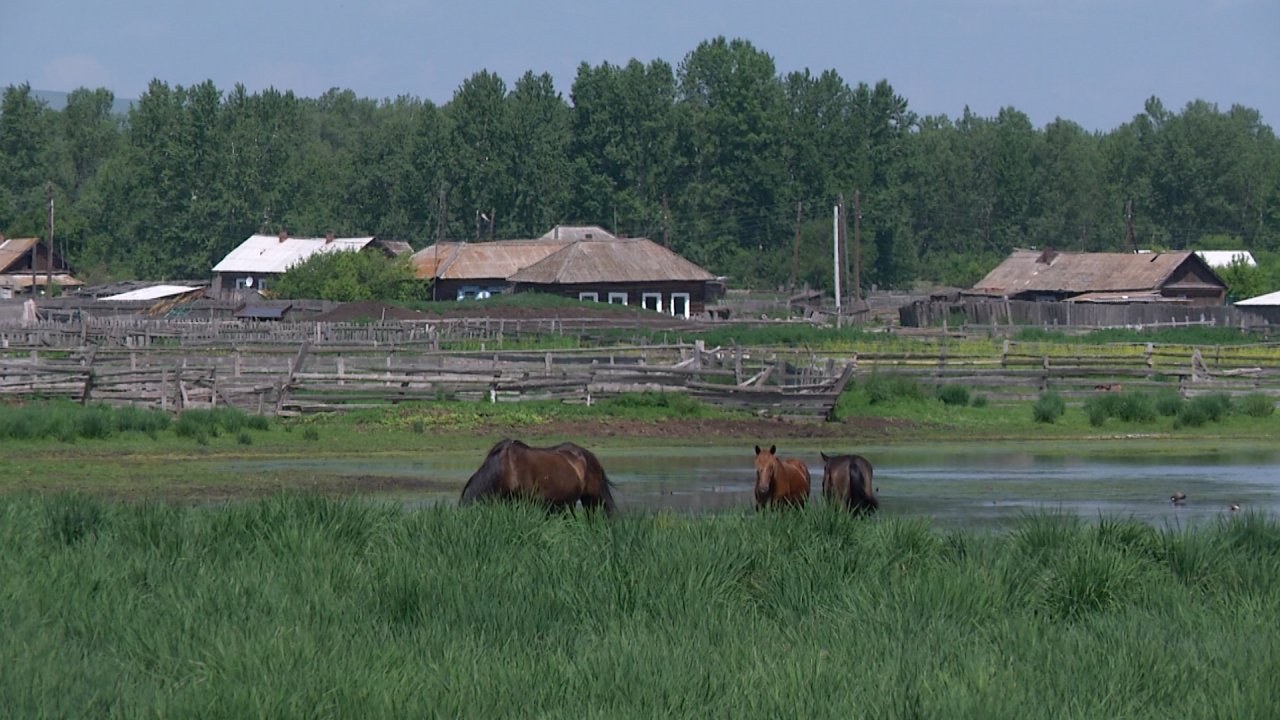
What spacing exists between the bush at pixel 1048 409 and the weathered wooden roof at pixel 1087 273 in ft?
181

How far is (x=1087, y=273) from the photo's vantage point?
92.1 metres

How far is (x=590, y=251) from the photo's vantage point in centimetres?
8869

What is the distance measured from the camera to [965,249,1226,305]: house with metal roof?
8869 centimetres

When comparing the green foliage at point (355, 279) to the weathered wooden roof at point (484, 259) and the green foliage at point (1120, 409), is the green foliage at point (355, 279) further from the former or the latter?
the green foliage at point (1120, 409)

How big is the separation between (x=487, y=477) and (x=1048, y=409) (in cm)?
2256

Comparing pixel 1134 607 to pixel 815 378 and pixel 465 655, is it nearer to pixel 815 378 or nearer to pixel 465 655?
pixel 465 655

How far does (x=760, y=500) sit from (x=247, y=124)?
11957cm

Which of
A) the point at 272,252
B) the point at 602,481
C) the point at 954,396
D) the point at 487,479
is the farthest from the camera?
the point at 272,252

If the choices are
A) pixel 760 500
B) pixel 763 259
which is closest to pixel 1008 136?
pixel 763 259

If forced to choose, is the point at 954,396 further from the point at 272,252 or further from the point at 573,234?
the point at 272,252

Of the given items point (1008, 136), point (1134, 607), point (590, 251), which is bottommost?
point (1134, 607)

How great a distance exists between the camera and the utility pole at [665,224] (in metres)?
116

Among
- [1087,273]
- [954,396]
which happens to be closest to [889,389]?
[954,396]

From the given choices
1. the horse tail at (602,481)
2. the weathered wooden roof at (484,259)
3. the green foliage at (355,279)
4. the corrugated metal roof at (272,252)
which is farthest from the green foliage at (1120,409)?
the corrugated metal roof at (272,252)
